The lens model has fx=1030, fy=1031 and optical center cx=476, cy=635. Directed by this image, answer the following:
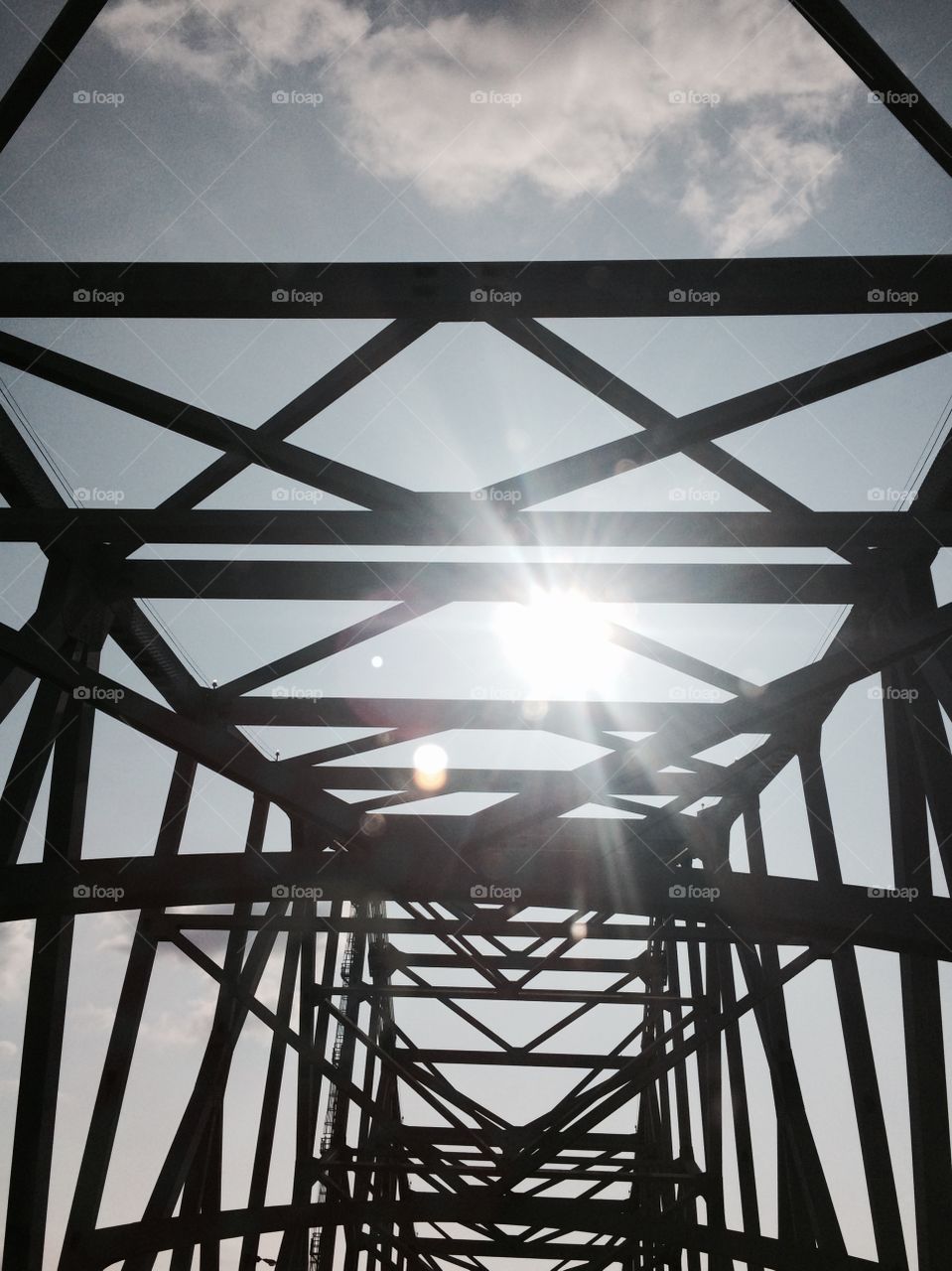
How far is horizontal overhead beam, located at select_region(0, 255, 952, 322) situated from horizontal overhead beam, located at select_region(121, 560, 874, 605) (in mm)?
2592

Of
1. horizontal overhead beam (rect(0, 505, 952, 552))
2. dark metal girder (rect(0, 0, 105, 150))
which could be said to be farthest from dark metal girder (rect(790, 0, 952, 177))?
dark metal girder (rect(0, 0, 105, 150))


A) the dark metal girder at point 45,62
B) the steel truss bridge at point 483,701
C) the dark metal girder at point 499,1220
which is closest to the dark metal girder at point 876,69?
the steel truss bridge at point 483,701

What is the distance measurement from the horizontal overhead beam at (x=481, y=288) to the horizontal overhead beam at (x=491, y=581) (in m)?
2.59

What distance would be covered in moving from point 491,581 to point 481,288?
2836 millimetres

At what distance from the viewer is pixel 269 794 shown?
23.5 feet

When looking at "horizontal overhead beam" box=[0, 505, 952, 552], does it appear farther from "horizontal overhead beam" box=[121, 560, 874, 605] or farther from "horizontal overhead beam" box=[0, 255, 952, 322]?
"horizontal overhead beam" box=[0, 255, 952, 322]

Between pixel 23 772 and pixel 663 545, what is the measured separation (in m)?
5.06

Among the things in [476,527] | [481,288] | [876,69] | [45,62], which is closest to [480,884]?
[476,527]

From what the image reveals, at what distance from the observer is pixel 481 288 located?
6824 millimetres

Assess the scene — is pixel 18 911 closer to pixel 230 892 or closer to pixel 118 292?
pixel 230 892

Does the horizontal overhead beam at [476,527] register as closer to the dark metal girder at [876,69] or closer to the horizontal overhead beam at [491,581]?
the horizontal overhead beam at [491,581]

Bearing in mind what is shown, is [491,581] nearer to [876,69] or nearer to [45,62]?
[876,69]

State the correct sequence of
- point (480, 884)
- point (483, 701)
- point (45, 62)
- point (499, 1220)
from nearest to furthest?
point (45, 62), point (480, 884), point (483, 701), point (499, 1220)

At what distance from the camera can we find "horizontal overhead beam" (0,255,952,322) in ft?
21.8
